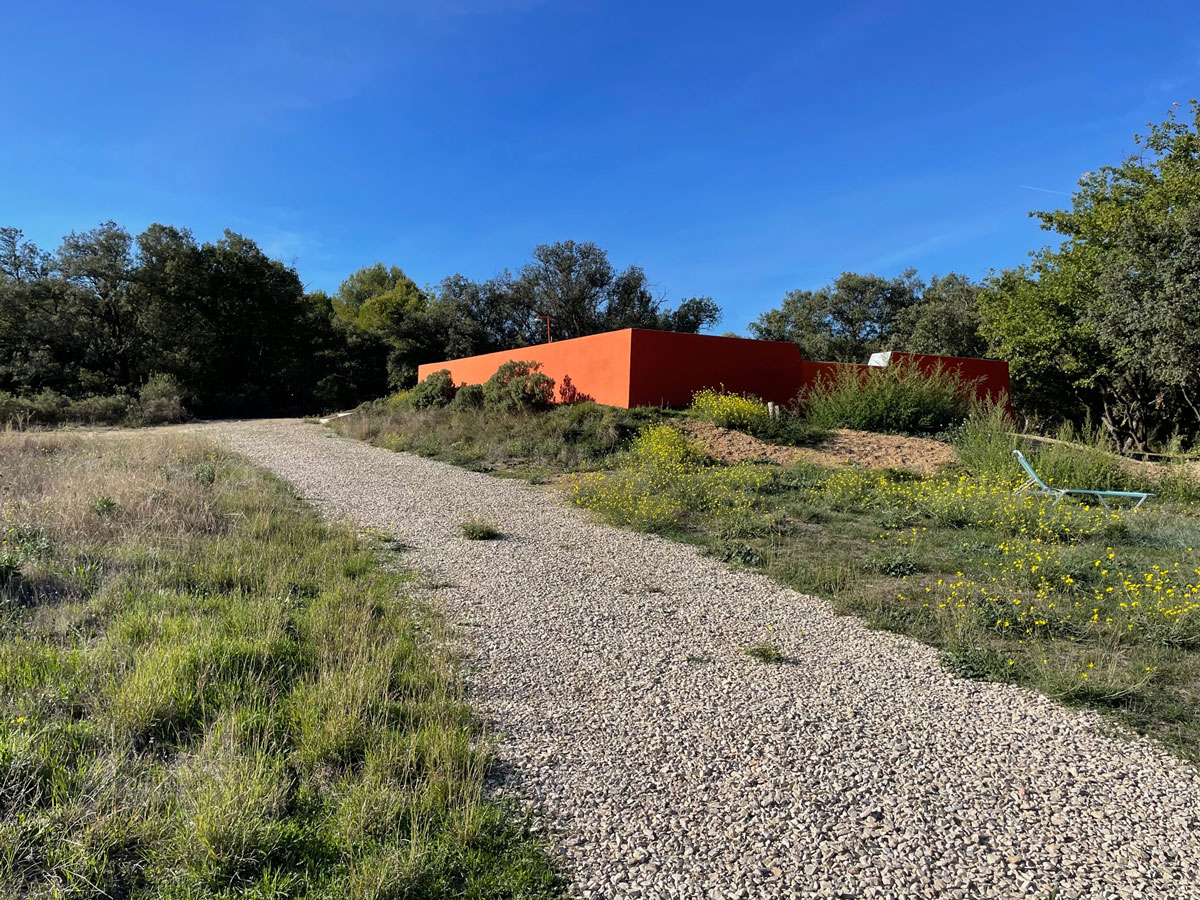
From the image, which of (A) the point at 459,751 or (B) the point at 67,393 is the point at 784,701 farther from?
(B) the point at 67,393

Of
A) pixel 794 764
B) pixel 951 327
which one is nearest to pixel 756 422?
pixel 794 764

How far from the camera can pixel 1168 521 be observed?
6906 millimetres

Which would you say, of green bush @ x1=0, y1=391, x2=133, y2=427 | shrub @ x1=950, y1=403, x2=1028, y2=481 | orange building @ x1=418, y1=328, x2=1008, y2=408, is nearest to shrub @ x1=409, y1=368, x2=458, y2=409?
orange building @ x1=418, y1=328, x2=1008, y2=408

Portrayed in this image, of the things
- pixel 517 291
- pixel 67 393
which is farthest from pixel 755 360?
pixel 67 393

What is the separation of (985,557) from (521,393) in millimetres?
11670

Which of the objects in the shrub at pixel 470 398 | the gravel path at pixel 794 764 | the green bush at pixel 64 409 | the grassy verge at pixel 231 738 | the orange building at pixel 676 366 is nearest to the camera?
the grassy verge at pixel 231 738

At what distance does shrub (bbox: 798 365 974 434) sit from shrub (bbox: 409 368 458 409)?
10845 millimetres

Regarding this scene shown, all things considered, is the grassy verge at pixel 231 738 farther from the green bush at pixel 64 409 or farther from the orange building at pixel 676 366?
the green bush at pixel 64 409

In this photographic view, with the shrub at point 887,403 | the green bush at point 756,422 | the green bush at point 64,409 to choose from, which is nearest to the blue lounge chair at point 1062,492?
the green bush at point 756,422

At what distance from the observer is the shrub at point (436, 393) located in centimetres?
1914

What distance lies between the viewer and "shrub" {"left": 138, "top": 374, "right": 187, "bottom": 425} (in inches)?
858

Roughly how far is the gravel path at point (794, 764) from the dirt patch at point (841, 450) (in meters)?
6.13

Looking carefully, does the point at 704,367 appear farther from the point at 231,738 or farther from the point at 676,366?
the point at 231,738

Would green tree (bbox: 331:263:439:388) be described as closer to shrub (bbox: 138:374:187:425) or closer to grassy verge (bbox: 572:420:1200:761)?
shrub (bbox: 138:374:187:425)
